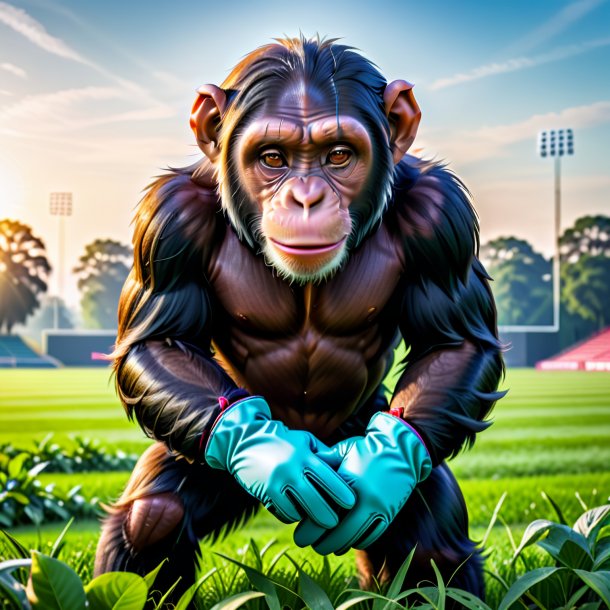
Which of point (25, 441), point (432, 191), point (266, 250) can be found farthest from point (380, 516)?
point (25, 441)

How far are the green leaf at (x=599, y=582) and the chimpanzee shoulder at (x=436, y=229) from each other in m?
0.53

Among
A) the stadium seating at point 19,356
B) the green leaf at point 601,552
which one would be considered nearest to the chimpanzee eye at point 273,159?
the green leaf at point 601,552

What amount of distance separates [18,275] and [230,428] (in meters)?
5.29

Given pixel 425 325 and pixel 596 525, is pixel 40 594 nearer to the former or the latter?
pixel 425 325

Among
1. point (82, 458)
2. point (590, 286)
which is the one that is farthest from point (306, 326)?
point (590, 286)

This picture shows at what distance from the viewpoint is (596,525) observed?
1.56 meters

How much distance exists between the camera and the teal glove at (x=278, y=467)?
1.23 m

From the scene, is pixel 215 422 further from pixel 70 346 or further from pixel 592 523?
pixel 70 346

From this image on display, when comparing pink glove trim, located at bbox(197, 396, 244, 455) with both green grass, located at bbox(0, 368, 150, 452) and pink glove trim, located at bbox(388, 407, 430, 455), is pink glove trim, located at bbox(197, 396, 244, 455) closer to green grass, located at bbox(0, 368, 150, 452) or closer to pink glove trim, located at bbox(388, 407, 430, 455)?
pink glove trim, located at bbox(388, 407, 430, 455)

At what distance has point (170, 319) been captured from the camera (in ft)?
4.65

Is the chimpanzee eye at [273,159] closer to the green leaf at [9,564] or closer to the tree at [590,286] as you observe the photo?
the green leaf at [9,564]

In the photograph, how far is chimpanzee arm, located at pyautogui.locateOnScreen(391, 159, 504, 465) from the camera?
1.41 m

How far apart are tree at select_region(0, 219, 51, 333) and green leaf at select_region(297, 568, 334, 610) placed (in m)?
4.34

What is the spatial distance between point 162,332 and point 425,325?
1.55 feet
